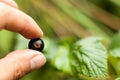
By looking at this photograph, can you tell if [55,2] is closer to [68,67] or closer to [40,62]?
[68,67]

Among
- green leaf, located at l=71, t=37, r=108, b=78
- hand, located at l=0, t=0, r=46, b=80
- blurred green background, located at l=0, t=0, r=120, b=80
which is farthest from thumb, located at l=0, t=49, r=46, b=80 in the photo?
blurred green background, located at l=0, t=0, r=120, b=80

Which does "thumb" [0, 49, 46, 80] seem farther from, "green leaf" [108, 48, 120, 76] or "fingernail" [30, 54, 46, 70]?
"green leaf" [108, 48, 120, 76]

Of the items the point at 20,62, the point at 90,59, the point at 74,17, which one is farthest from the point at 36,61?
the point at 74,17

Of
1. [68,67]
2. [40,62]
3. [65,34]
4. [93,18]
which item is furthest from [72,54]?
[93,18]

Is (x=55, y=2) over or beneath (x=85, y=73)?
over

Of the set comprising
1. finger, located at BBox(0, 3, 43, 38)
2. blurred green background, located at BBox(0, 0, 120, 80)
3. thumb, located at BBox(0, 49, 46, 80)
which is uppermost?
blurred green background, located at BBox(0, 0, 120, 80)

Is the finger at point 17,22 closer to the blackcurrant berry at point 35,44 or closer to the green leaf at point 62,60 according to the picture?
the blackcurrant berry at point 35,44

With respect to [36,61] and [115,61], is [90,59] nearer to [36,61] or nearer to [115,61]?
[115,61]
